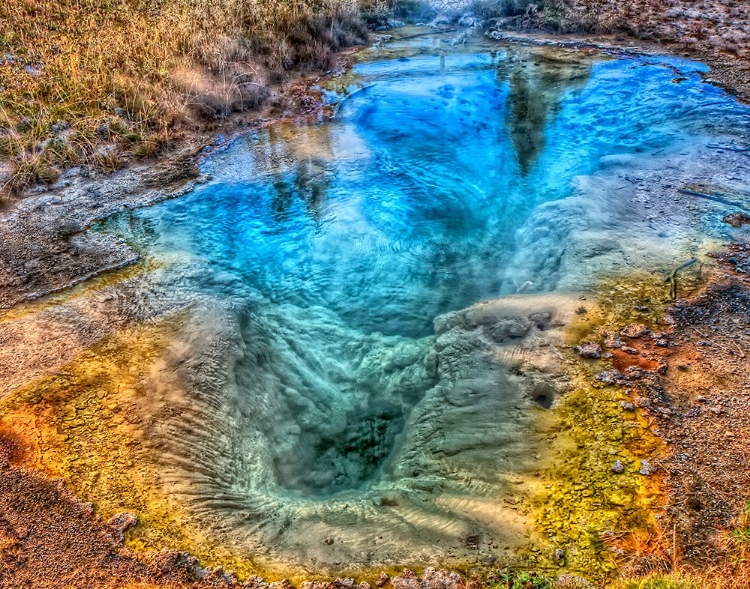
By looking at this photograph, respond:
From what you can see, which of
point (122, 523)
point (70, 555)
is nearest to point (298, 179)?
point (122, 523)

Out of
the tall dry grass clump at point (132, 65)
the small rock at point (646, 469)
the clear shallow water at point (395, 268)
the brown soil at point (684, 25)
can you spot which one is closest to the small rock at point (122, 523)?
the clear shallow water at point (395, 268)

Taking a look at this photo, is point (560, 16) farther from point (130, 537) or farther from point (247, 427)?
point (130, 537)

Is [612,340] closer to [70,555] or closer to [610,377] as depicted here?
[610,377]

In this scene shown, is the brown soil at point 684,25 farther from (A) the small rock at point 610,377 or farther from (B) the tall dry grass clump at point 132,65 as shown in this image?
(A) the small rock at point 610,377

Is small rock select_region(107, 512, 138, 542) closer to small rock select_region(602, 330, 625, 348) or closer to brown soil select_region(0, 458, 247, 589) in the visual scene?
brown soil select_region(0, 458, 247, 589)

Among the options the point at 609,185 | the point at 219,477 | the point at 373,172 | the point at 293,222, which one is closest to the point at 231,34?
the point at 373,172

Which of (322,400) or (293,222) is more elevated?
(293,222)

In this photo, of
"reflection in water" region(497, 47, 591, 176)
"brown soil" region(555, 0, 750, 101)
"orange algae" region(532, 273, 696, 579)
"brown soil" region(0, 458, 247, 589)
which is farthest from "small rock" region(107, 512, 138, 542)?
"brown soil" region(555, 0, 750, 101)
